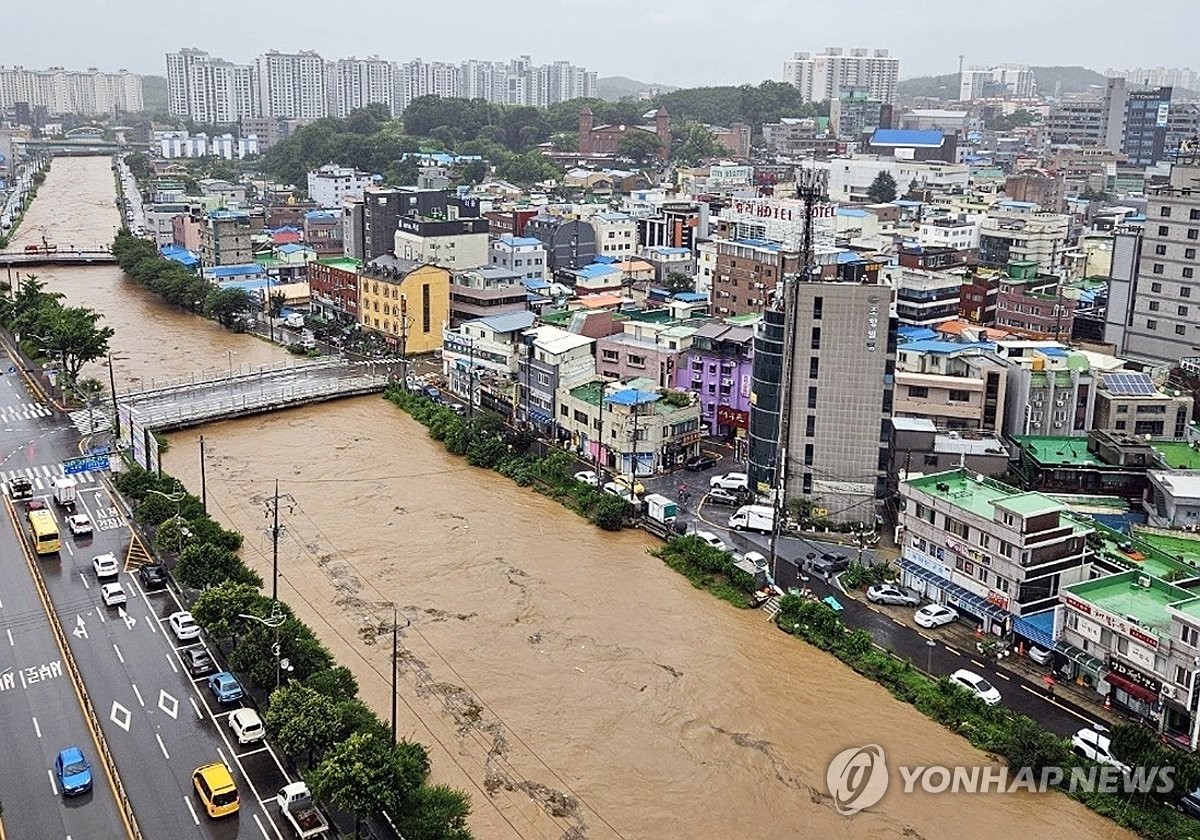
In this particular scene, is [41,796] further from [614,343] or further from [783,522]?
[614,343]

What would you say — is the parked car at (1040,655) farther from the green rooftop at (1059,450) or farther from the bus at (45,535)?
the bus at (45,535)

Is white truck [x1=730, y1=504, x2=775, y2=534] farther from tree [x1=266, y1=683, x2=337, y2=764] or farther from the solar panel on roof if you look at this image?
tree [x1=266, y1=683, x2=337, y2=764]

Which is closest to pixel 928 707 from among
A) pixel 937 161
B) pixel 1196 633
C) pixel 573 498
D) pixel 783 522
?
pixel 1196 633

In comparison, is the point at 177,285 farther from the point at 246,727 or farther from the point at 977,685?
the point at 977,685

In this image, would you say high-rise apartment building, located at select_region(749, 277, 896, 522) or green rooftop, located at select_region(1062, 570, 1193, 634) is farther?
high-rise apartment building, located at select_region(749, 277, 896, 522)

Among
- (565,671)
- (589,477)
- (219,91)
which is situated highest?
(219,91)

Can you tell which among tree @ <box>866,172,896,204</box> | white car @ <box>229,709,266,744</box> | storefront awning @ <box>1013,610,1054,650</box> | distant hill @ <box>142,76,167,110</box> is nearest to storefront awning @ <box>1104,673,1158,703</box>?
storefront awning @ <box>1013,610,1054,650</box>

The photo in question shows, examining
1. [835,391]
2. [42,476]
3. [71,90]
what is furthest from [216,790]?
[71,90]
